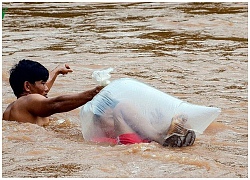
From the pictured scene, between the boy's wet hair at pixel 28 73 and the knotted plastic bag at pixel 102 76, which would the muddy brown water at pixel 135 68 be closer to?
the boy's wet hair at pixel 28 73

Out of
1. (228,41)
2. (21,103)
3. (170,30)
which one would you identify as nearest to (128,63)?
(228,41)

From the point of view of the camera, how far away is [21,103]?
207 inches

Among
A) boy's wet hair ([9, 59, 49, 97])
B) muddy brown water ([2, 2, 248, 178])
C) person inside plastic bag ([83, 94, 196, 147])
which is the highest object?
boy's wet hair ([9, 59, 49, 97])

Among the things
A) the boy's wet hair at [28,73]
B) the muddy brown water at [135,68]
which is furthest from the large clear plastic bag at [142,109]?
the boy's wet hair at [28,73]

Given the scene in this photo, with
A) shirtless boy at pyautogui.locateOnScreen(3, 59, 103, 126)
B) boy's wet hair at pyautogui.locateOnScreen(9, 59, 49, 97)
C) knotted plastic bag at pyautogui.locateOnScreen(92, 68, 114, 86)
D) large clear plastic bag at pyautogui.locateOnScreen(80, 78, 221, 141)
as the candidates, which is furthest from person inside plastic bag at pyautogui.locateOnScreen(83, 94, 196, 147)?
boy's wet hair at pyautogui.locateOnScreen(9, 59, 49, 97)

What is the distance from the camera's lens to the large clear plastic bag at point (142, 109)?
474cm

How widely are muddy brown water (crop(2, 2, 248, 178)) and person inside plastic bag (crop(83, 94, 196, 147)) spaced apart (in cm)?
7

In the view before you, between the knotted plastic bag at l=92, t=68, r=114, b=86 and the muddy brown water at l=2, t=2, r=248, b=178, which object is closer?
the muddy brown water at l=2, t=2, r=248, b=178

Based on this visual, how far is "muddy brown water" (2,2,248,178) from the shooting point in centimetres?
443

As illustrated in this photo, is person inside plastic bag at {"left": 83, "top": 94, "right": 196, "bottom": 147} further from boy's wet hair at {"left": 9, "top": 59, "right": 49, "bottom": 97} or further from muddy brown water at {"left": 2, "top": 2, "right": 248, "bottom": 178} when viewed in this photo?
boy's wet hair at {"left": 9, "top": 59, "right": 49, "bottom": 97}

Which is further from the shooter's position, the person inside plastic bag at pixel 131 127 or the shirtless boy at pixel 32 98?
the shirtless boy at pixel 32 98

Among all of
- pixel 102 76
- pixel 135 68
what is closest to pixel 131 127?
pixel 102 76

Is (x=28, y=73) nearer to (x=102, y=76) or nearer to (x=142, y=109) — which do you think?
(x=102, y=76)

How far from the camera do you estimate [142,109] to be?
188 inches
